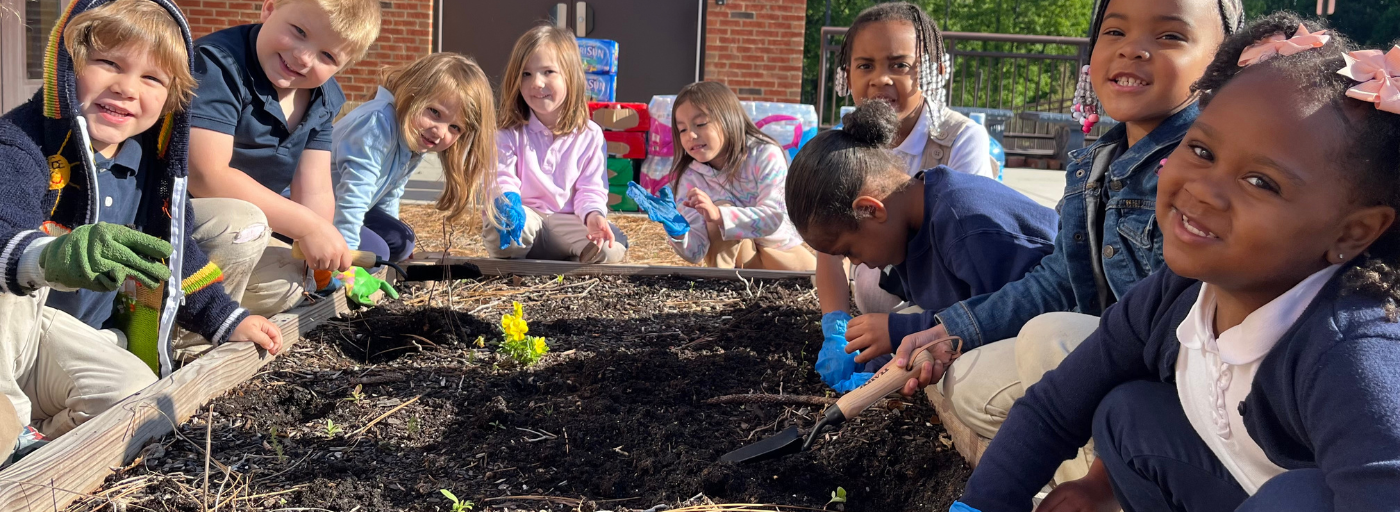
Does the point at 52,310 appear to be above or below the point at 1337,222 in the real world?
below

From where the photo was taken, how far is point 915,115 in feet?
10.3

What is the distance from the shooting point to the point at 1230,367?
1.15 meters

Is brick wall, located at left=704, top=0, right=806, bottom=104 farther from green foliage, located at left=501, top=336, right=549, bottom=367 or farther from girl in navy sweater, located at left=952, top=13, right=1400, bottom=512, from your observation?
girl in navy sweater, located at left=952, top=13, right=1400, bottom=512

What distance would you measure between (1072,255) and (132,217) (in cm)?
198

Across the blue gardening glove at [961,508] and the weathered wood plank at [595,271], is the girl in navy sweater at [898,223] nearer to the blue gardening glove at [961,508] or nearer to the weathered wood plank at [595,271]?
the blue gardening glove at [961,508]

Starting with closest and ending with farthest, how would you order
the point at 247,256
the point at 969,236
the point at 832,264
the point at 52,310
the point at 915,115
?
1. the point at 52,310
2. the point at 969,236
3. the point at 247,256
4. the point at 832,264
5. the point at 915,115

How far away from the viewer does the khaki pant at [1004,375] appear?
62.8 inches

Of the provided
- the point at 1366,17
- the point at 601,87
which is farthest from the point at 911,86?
the point at 1366,17

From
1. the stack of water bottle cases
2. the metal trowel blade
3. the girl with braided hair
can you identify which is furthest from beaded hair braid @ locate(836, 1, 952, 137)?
the stack of water bottle cases

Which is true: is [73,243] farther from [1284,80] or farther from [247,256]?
[1284,80]

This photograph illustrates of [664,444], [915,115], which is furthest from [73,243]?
[915,115]

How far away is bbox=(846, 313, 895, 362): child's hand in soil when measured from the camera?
6.61 ft

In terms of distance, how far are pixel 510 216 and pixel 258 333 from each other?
1.53 meters

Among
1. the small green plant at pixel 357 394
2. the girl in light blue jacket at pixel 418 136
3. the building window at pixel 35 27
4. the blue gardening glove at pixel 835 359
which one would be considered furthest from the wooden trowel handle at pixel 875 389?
the building window at pixel 35 27
